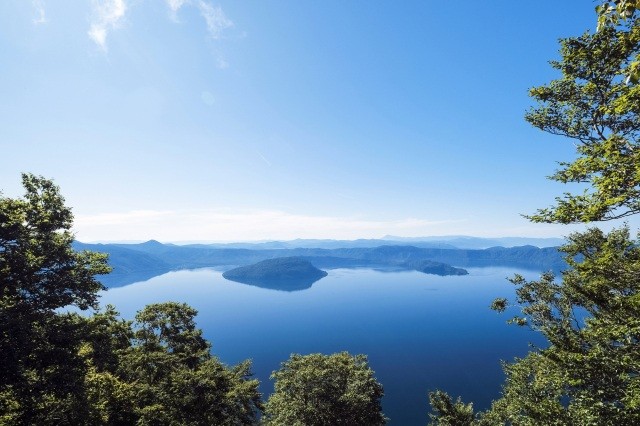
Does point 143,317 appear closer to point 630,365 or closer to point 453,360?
point 630,365

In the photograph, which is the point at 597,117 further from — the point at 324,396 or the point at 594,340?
the point at 324,396

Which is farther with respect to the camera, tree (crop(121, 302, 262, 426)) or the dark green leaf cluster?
tree (crop(121, 302, 262, 426))

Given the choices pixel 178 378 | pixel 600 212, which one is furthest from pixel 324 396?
pixel 600 212

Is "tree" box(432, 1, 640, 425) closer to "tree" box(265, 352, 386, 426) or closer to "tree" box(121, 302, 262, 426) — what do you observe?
"tree" box(265, 352, 386, 426)

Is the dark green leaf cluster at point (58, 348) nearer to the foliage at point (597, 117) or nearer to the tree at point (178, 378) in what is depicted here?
the tree at point (178, 378)

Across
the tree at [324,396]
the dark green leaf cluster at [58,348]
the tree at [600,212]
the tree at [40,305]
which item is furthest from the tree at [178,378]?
the tree at [600,212]

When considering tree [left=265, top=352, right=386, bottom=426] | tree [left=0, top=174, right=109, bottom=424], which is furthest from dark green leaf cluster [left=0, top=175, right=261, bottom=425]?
tree [left=265, top=352, right=386, bottom=426]
